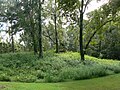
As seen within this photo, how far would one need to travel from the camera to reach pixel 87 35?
121ft

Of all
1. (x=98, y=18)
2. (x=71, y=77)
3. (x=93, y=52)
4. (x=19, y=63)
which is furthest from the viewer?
(x=93, y=52)

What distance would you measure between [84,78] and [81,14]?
14.2 metres

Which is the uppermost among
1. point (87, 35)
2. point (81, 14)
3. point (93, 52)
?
point (81, 14)

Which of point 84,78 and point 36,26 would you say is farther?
point 36,26

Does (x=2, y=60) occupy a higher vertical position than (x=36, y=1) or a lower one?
lower

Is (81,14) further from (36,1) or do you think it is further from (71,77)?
(71,77)

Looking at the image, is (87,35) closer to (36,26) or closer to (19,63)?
(36,26)

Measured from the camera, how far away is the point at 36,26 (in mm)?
36500

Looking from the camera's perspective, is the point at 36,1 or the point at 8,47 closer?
the point at 36,1

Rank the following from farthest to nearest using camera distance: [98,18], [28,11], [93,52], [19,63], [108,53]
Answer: [93,52], [108,53], [28,11], [98,18], [19,63]

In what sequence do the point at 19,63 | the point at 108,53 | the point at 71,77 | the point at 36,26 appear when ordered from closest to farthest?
the point at 71,77 < the point at 19,63 < the point at 36,26 < the point at 108,53

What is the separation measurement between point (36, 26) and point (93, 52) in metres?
32.2

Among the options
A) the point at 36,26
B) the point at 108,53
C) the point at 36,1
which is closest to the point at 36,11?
the point at 36,1

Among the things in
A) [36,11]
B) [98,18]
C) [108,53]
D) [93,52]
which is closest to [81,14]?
[98,18]
